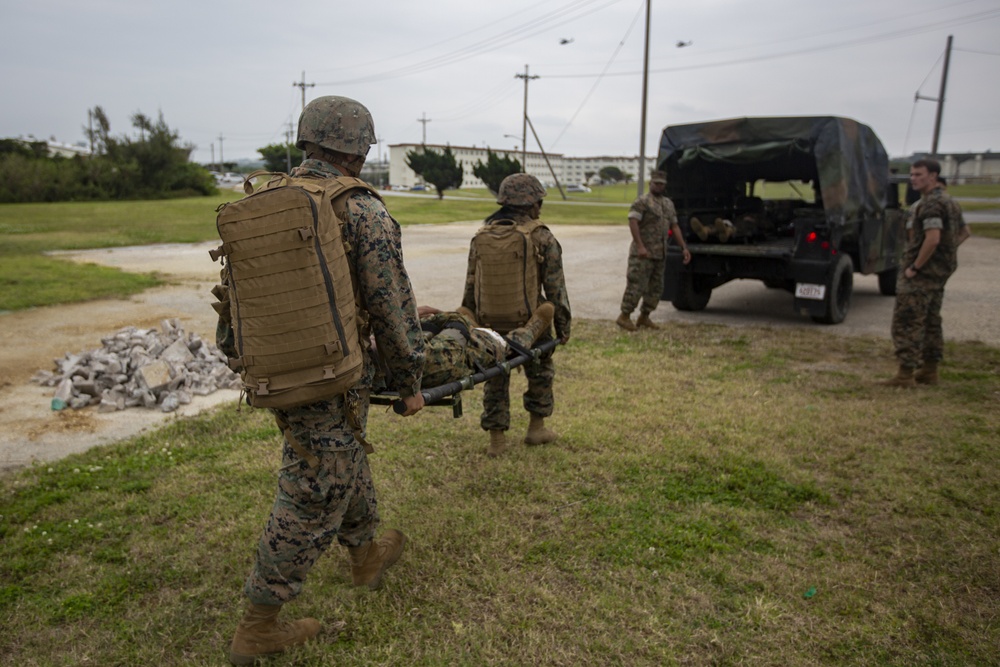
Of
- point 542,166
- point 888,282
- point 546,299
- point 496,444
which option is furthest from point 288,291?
point 542,166

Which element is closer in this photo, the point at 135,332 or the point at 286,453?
the point at 286,453

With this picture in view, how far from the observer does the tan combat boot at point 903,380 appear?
246 inches

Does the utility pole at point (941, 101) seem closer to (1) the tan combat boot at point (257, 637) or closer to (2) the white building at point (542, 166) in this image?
(1) the tan combat boot at point (257, 637)

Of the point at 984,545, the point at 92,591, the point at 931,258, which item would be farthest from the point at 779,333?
the point at 92,591

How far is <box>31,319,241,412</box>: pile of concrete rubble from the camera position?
579cm

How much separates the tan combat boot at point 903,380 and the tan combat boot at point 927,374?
4.6 inches

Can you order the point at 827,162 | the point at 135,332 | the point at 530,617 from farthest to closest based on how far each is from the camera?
the point at 827,162
the point at 135,332
the point at 530,617

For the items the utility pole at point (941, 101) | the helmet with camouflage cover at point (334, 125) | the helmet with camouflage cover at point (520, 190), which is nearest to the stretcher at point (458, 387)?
the helmet with camouflage cover at point (520, 190)

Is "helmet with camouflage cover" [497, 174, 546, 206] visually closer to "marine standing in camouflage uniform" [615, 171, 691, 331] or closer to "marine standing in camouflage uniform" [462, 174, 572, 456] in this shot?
"marine standing in camouflage uniform" [462, 174, 572, 456]

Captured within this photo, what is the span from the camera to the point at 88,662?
2.75 meters

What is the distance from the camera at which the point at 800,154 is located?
898 centimetres

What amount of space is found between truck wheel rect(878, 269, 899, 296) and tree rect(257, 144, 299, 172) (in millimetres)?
49773

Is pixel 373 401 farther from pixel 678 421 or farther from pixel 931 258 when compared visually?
pixel 931 258

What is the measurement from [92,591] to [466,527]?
5.49ft
